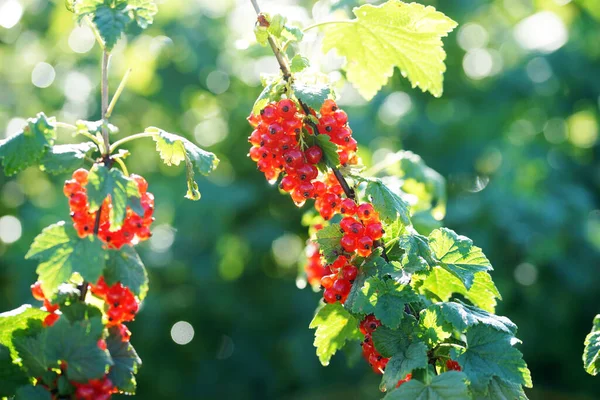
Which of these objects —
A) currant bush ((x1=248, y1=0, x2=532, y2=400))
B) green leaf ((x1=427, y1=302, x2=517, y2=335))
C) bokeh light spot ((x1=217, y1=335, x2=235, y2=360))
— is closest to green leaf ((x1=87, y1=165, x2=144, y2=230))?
currant bush ((x1=248, y1=0, x2=532, y2=400))

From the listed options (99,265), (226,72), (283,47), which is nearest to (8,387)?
(99,265)

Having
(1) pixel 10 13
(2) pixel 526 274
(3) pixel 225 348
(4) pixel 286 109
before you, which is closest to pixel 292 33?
(4) pixel 286 109

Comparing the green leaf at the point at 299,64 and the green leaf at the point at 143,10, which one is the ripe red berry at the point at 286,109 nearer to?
the green leaf at the point at 299,64

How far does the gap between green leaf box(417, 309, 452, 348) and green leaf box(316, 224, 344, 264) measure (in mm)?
247

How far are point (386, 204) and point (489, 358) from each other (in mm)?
400

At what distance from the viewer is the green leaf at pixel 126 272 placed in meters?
1.32

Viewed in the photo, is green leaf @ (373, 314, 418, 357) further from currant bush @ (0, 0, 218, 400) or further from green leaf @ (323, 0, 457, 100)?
green leaf @ (323, 0, 457, 100)

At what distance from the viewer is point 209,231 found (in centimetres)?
574

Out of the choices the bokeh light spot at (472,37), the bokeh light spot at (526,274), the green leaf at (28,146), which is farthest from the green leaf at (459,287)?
the bokeh light spot at (472,37)

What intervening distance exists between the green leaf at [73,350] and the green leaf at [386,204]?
0.65 meters

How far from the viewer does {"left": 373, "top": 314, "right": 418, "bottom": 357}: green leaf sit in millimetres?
1426

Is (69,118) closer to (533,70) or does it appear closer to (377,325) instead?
(533,70)

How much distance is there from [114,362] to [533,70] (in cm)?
594

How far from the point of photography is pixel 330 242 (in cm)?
155
